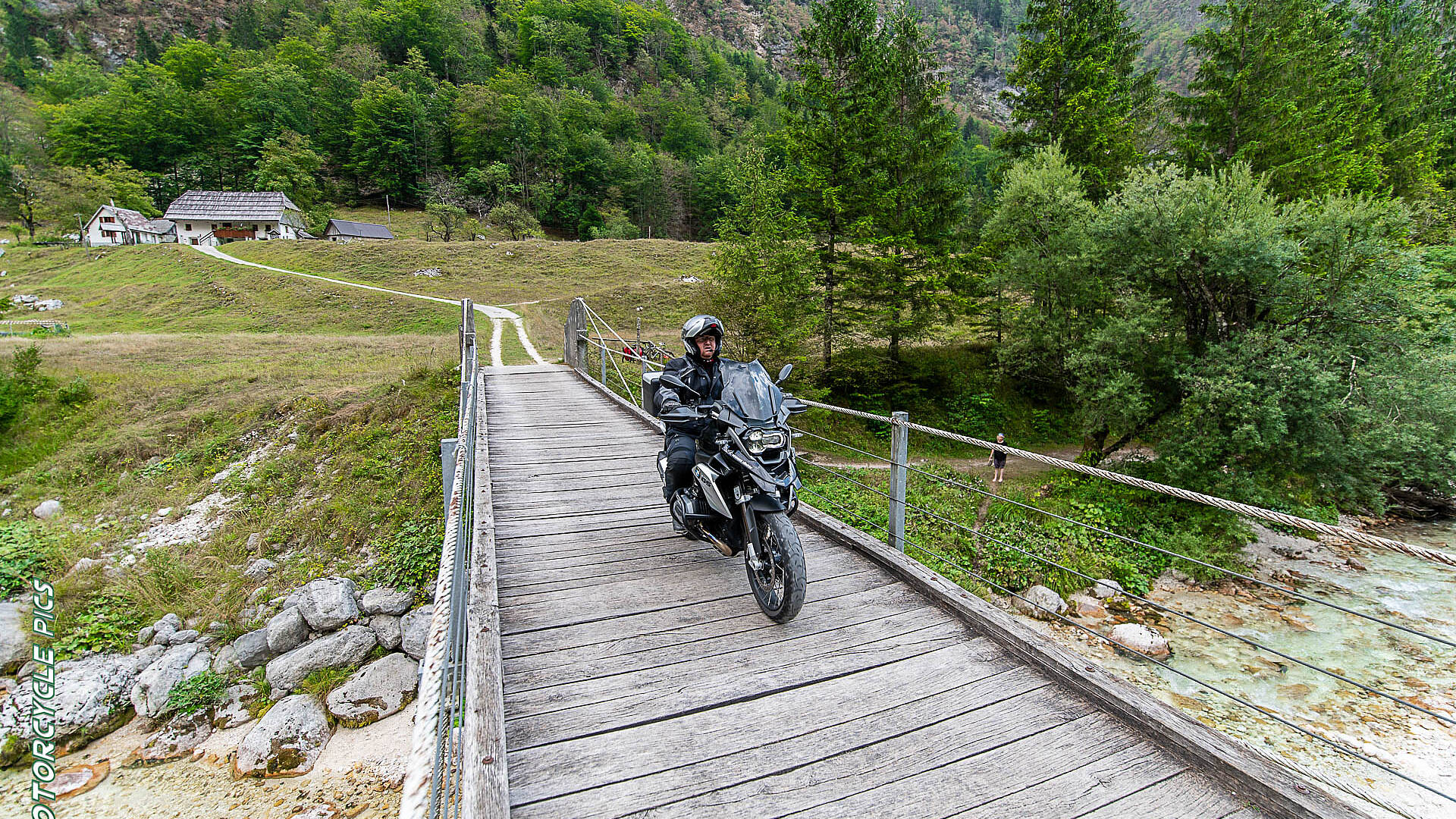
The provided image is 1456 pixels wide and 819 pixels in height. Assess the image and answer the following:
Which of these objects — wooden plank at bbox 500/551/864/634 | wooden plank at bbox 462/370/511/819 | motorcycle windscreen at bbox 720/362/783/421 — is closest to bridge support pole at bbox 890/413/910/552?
wooden plank at bbox 500/551/864/634

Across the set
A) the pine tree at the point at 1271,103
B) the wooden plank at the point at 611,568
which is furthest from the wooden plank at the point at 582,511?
the pine tree at the point at 1271,103

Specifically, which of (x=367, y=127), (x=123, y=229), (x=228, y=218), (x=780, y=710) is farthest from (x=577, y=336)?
(x=367, y=127)

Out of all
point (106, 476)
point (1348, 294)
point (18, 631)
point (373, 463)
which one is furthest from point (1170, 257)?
point (106, 476)

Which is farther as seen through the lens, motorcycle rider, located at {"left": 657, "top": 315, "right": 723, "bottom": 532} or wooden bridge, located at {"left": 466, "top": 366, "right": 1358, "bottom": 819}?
motorcycle rider, located at {"left": 657, "top": 315, "right": 723, "bottom": 532}

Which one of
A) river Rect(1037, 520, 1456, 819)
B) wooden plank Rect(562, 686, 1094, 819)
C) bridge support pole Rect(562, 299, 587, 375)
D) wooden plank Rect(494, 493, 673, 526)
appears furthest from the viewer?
bridge support pole Rect(562, 299, 587, 375)

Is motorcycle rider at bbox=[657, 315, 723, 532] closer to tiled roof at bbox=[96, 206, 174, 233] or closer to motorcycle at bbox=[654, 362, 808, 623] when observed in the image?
motorcycle at bbox=[654, 362, 808, 623]

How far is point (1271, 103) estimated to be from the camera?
58.3 feet

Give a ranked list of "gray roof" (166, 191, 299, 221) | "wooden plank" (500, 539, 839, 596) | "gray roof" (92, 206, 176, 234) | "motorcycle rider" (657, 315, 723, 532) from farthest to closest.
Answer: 1. "gray roof" (166, 191, 299, 221)
2. "gray roof" (92, 206, 176, 234)
3. "motorcycle rider" (657, 315, 723, 532)
4. "wooden plank" (500, 539, 839, 596)

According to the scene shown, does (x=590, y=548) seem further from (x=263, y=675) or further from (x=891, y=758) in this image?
(x=263, y=675)

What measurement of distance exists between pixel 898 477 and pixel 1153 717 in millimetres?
2005

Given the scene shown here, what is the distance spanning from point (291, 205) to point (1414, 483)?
235 feet

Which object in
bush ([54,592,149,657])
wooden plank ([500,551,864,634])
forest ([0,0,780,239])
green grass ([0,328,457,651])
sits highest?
forest ([0,0,780,239])

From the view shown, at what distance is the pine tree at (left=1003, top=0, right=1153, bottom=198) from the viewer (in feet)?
61.2

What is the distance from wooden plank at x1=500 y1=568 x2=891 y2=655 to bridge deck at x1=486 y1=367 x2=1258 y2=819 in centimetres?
1
